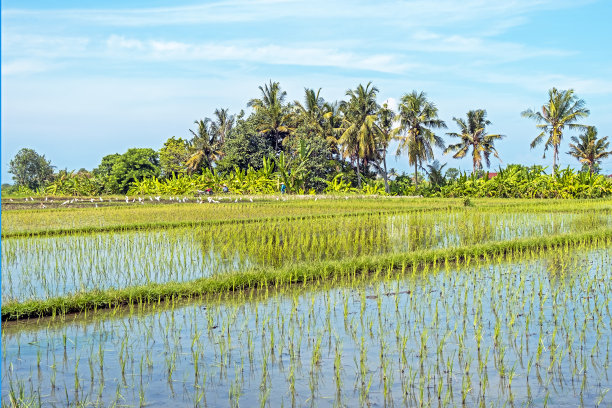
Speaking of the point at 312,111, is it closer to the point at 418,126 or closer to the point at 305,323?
the point at 418,126

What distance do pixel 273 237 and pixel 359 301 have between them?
453 cm

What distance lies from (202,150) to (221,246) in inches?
905

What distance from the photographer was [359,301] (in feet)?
16.9

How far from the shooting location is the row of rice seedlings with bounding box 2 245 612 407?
10.2ft

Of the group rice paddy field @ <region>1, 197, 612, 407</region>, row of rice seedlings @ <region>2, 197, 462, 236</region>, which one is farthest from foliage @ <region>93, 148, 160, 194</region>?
rice paddy field @ <region>1, 197, 612, 407</region>

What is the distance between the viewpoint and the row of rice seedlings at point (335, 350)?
10.2 ft

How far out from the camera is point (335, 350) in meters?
3.76

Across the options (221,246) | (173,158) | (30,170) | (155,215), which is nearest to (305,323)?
(221,246)

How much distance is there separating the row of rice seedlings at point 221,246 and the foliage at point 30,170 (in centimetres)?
2832

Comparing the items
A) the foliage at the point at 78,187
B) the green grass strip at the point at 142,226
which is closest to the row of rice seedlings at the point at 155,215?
the green grass strip at the point at 142,226

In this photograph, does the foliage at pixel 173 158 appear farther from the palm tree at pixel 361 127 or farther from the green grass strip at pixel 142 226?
the green grass strip at pixel 142 226

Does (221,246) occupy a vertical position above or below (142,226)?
below

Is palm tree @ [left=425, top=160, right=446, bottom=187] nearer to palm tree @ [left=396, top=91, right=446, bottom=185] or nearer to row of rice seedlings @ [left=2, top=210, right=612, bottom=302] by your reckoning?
palm tree @ [left=396, top=91, right=446, bottom=185]

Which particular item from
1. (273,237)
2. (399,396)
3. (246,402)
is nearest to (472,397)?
(399,396)
